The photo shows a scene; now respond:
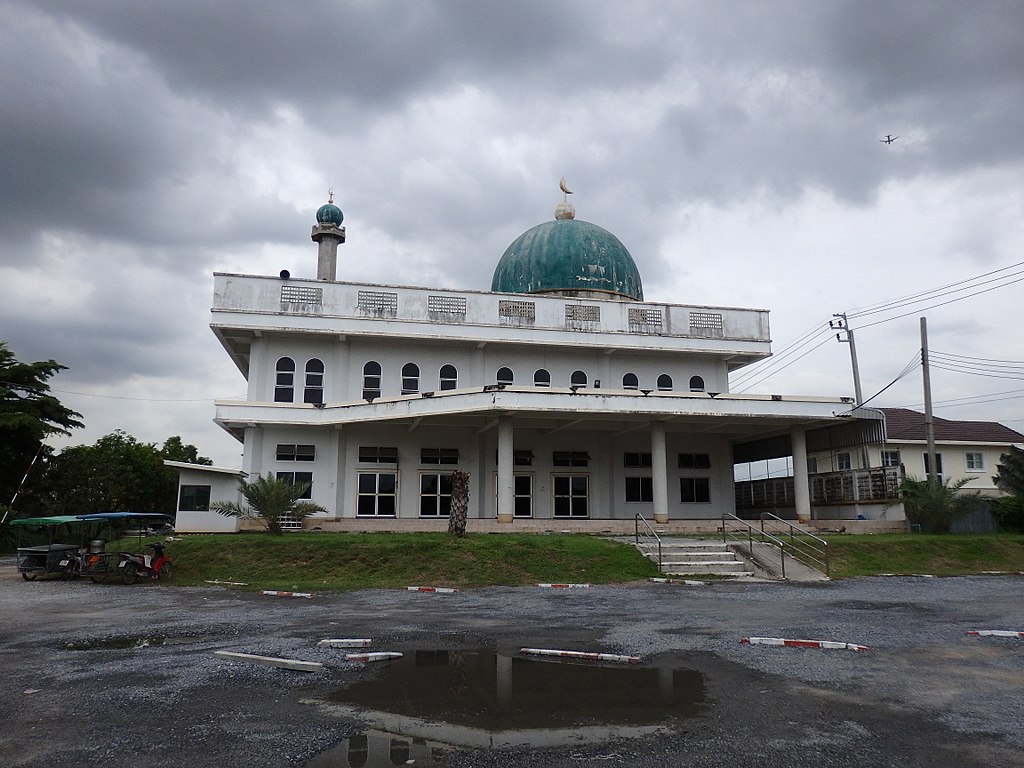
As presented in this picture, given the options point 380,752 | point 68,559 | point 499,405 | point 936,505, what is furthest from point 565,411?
point 380,752

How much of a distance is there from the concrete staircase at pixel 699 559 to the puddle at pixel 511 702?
37.4 feet

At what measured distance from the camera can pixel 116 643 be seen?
1009cm

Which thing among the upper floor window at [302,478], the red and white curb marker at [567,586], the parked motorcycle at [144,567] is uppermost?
the upper floor window at [302,478]

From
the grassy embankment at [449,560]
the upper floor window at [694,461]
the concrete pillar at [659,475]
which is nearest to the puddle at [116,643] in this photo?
the grassy embankment at [449,560]

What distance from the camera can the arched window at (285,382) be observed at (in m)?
29.6

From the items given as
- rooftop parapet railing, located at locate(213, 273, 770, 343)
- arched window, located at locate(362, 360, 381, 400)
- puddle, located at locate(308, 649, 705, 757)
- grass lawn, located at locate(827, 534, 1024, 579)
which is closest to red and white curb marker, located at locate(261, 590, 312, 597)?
puddle, located at locate(308, 649, 705, 757)

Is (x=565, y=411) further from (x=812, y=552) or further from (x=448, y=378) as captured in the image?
(x=812, y=552)

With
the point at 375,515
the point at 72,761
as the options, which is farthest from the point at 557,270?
the point at 72,761

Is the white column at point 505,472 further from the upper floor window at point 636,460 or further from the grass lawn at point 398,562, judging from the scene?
the upper floor window at point 636,460

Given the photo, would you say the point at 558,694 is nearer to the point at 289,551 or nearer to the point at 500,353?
the point at 289,551

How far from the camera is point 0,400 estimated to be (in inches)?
1382

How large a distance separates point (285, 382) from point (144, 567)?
1202 centimetres

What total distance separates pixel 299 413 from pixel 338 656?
20403mm

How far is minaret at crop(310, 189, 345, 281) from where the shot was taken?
3450cm
